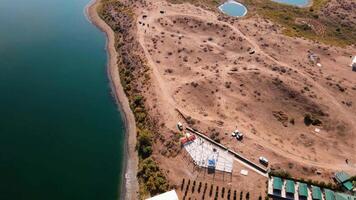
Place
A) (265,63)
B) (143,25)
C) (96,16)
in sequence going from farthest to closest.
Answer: (96,16) < (143,25) < (265,63)

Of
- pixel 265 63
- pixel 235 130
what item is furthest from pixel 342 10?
pixel 235 130

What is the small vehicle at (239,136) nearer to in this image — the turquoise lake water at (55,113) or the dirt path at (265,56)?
the dirt path at (265,56)

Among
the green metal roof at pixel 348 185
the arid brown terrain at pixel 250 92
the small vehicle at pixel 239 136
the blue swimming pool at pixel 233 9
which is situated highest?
the blue swimming pool at pixel 233 9

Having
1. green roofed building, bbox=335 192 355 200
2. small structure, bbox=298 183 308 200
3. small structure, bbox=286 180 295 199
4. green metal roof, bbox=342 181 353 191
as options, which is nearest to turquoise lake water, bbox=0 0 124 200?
small structure, bbox=286 180 295 199

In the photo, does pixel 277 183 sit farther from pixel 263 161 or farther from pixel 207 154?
pixel 207 154

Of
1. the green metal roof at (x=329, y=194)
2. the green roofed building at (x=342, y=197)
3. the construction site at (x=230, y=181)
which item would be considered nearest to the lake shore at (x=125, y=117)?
the construction site at (x=230, y=181)

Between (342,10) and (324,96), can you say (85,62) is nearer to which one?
(324,96)

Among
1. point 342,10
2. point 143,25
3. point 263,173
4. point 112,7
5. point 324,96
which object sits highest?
point 342,10
